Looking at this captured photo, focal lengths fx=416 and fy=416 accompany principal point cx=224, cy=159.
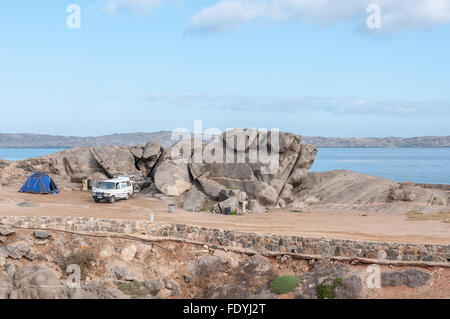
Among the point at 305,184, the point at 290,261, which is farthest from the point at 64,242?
the point at 305,184

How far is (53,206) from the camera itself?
33812 mm

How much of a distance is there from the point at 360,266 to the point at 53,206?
24185mm

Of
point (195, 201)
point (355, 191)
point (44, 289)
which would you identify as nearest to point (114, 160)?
point (195, 201)

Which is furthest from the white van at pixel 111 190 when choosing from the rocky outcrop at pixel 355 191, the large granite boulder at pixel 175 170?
the rocky outcrop at pixel 355 191

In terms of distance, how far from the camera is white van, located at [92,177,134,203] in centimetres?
3672

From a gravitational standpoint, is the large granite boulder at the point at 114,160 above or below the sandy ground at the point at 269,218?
above

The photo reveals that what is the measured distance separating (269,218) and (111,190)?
47.2ft

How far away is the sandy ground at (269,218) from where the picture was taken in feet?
85.1

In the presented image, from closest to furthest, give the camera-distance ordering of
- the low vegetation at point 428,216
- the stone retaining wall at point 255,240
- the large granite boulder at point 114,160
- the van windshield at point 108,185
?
1. the stone retaining wall at point 255,240
2. the low vegetation at point 428,216
3. the van windshield at point 108,185
4. the large granite boulder at point 114,160

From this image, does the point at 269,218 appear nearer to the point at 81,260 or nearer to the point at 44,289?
the point at 81,260

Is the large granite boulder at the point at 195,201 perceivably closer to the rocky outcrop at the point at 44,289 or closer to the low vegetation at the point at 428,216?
the rocky outcrop at the point at 44,289

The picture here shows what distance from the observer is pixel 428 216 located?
3156cm

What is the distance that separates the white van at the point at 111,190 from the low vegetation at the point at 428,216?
79.7ft
